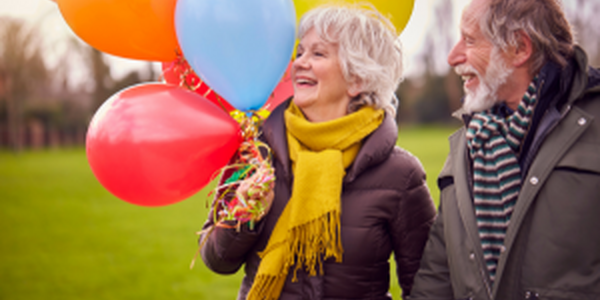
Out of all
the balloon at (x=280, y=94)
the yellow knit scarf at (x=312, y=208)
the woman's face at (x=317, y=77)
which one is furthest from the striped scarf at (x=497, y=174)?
the balloon at (x=280, y=94)

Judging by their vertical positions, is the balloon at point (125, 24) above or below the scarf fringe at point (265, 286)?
above

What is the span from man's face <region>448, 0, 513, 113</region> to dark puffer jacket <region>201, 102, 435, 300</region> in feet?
1.17

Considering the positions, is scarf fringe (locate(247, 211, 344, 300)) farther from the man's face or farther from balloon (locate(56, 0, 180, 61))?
balloon (locate(56, 0, 180, 61))

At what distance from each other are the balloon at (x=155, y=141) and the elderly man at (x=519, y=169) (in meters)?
0.92

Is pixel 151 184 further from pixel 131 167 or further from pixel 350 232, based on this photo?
pixel 350 232

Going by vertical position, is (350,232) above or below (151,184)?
below

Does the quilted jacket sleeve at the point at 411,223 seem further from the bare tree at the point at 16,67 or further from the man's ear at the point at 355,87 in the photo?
the bare tree at the point at 16,67

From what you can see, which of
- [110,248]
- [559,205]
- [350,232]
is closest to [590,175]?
[559,205]

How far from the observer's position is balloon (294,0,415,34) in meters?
2.04

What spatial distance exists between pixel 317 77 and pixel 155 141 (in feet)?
2.29

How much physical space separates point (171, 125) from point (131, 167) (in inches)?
8.2

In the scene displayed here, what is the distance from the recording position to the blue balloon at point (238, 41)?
5.61ft

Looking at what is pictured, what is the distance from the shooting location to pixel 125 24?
1.86 metres

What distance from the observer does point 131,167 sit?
1717 mm
